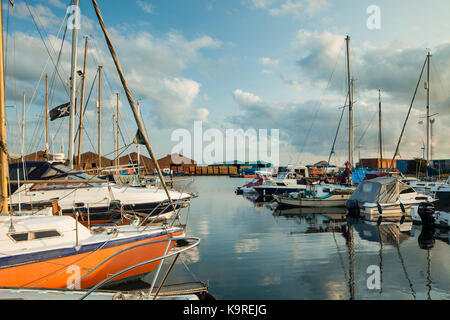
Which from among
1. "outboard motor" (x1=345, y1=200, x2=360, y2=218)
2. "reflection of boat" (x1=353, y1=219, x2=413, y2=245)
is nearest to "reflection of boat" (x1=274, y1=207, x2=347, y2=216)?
"outboard motor" (x1=345, y1=200, x2=360, y2=218)

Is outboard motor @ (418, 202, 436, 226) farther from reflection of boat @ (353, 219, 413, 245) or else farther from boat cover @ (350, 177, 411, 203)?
boat cover @ (350, 177, 411, 203)

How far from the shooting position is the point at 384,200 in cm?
2081

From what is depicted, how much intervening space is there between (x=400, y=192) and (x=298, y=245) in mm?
12703

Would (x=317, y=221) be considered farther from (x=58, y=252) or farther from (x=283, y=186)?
(x=58, y=252)

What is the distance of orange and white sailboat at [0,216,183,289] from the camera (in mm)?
6812

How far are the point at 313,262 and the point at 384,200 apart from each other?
1299 cm

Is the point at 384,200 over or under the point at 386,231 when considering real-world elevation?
over

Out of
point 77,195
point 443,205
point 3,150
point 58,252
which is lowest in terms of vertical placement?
point 443,205

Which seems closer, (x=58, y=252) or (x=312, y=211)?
(x=58, y=252)

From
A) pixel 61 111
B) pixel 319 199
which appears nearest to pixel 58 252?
pixel 61 111

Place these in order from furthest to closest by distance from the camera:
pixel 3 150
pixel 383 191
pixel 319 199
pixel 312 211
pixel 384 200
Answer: pixel 319 199, pixel 312 211, pixel 383 191, pixel 384 200, pixel 3 150

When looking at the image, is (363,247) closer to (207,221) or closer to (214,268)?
(214,268)

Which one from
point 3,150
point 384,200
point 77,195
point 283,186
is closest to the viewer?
point 3,150

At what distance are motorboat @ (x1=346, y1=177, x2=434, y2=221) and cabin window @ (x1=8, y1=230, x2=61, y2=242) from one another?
19907 mm
